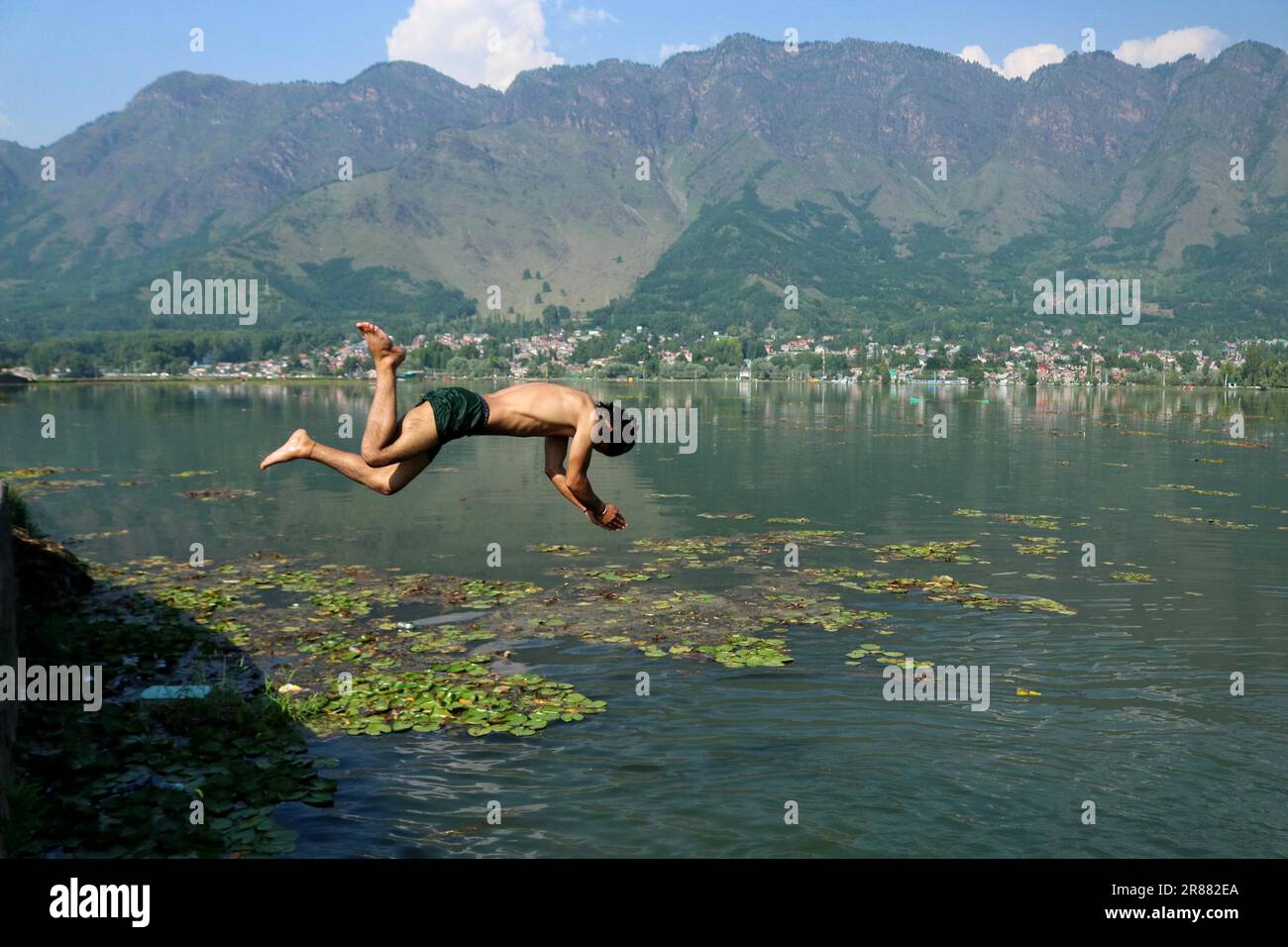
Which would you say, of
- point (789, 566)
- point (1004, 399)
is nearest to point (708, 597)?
point (789, 566)

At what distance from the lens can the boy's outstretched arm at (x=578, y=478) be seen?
10.7 metres

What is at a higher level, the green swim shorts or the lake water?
the green swim shorts

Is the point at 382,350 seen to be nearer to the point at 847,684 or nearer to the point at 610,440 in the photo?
the point at 610,440

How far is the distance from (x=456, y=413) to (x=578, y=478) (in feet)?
4.81

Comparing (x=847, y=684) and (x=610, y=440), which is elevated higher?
(x=610, y=440)

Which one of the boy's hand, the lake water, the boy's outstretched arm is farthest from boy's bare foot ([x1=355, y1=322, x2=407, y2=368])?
the lake water

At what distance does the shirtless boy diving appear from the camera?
1007 cm

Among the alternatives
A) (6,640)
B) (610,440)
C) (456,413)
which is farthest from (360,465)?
(6,640)

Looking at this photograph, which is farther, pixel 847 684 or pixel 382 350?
pixel 847 684

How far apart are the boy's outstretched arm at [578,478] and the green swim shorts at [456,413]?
1.02 m

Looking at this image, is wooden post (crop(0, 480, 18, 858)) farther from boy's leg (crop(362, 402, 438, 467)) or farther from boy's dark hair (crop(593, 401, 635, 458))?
boy's dark hair (crop(593, 401, 635, 458))

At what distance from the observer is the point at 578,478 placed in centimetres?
1078

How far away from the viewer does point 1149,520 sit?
3344 cm

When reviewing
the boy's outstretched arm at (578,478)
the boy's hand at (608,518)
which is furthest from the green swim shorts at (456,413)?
the boy's hand at (608,518)
